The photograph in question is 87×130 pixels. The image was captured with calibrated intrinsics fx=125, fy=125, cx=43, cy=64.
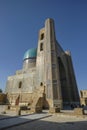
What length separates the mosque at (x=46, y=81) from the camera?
2027cm

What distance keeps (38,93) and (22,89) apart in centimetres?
689

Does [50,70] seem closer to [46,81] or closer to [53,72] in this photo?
[53,72]

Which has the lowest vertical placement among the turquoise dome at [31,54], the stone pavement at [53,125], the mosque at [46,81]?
the stone pavement at [53,125]

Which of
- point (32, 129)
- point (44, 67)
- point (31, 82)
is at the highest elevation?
point (44, 67)

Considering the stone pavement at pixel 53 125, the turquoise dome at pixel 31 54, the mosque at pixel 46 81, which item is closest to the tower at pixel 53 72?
the mosque at pixel 46 81

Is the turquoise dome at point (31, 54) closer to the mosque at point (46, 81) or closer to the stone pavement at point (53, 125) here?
the mosque at point (46, 81)

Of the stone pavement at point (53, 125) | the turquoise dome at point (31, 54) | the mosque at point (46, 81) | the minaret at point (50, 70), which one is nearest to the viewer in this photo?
the stone pavement at point (53, 125)

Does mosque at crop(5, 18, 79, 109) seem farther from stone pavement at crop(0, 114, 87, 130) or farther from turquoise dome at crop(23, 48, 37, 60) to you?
stone pavement at crop(0, 114, 87, 130)

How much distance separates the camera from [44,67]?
23.4m

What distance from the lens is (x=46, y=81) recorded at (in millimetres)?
21531

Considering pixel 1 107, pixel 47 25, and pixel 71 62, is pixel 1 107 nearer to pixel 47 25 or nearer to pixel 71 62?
pixel 47 25

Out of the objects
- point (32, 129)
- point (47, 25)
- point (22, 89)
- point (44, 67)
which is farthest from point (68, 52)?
point (32, 129)

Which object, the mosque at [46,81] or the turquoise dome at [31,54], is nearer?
the mosque at [46,81]

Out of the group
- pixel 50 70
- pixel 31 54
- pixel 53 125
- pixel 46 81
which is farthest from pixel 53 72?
pixel 31 54
